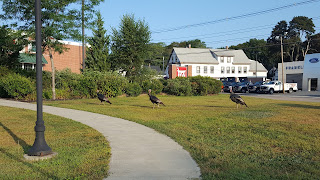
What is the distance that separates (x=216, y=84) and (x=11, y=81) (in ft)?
72.1

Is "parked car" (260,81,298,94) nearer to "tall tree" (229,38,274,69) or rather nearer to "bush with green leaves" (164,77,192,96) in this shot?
"bush with green leaves" (164,77,192,96)

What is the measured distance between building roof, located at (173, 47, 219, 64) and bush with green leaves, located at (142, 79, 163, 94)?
37642 mm

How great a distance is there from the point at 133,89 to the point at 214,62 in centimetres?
4669

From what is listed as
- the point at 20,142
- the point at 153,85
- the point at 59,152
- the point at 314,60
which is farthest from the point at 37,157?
the point at 314,60

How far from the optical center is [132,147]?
7.75m

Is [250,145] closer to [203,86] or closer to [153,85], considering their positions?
[153,85]

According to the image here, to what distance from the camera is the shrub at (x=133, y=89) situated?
92.1 ft

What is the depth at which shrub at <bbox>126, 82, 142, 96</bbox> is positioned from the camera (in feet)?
92.1

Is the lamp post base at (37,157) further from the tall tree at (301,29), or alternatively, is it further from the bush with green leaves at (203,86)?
the tall tree at (301,29)

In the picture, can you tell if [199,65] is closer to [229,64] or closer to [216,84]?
[229,64]

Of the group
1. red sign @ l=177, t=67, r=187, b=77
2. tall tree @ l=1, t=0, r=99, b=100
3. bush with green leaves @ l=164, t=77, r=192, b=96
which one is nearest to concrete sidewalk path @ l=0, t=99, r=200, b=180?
tall tree @ l=1, t=0, r=99, b=100

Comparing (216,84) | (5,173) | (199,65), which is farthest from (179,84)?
(199,65)

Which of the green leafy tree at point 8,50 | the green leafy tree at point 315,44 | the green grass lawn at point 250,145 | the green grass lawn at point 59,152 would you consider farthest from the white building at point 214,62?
the green grass lawn at point 59,152

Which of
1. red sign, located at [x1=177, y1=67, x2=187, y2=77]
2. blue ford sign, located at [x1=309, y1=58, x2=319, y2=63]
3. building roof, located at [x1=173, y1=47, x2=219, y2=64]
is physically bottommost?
red sign, located at [x1=177, y1=67, x2=187, y2=77]
